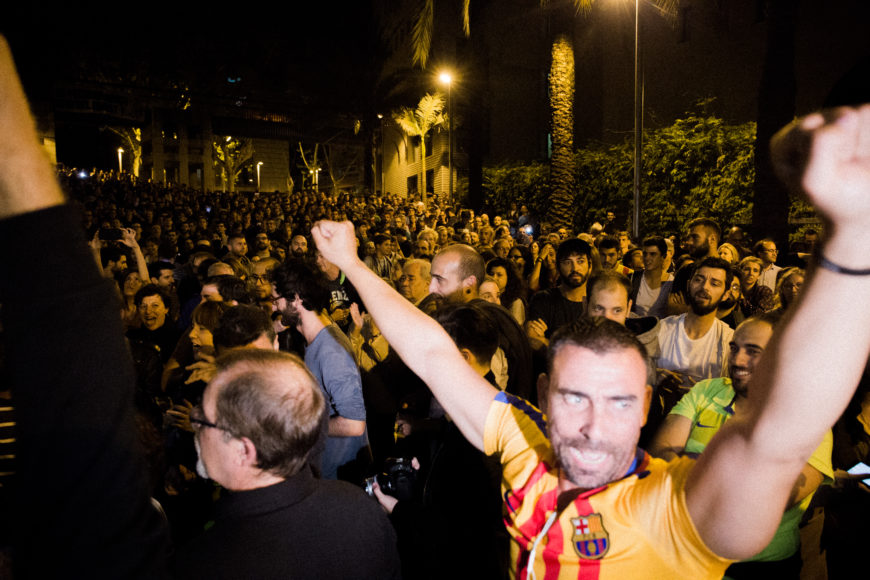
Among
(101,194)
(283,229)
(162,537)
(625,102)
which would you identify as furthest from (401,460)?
(625,102)

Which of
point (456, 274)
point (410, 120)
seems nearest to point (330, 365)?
point (456, 274)

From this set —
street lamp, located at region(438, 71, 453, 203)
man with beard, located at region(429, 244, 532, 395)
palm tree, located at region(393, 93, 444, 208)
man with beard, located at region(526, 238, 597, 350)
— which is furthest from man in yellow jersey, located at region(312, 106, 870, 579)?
palm tree, located at region(393, 93, 444, 208)

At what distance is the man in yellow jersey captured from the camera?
786 mm

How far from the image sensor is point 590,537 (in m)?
1.43

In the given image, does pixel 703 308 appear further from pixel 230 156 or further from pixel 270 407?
pixel 230 156

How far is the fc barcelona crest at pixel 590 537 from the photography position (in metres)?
1.41

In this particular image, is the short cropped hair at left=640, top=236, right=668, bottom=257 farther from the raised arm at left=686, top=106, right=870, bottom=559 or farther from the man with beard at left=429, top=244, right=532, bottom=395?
the raised arm at left=686, top=106, right=870, bottom=559

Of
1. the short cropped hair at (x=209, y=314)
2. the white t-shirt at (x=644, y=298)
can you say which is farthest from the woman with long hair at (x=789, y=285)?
the short cropped hair at (x=209, y=314)

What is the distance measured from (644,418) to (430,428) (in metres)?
1.24

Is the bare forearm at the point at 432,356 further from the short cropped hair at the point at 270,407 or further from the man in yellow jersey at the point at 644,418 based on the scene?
the short cropped hair at the point at 270,407

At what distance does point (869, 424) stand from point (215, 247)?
34.8 ft

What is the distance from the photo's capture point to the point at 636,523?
138 cm

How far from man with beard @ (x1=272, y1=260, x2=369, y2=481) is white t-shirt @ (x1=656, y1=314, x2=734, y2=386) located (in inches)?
93.1

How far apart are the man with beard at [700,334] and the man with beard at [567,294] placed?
1.22m
